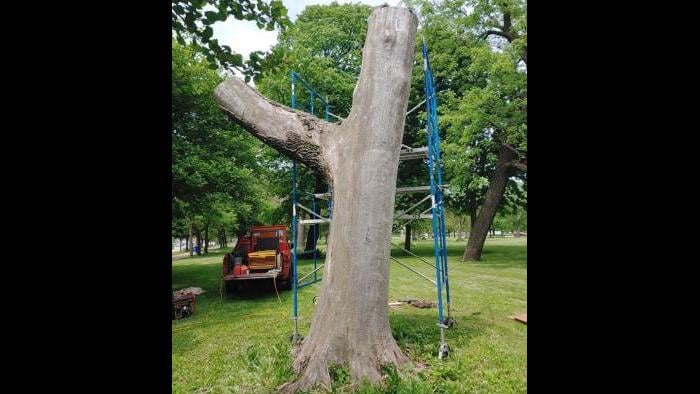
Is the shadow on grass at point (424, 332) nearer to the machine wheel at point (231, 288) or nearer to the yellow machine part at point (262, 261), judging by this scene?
the yellow machine part at point (262, 261)

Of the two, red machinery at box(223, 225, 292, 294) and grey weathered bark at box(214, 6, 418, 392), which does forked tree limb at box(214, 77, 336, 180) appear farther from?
red machinery at box(223, 225, 292, 294)

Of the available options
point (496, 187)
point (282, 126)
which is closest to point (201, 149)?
point (282, 126)

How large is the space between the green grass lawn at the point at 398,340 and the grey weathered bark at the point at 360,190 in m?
0.25

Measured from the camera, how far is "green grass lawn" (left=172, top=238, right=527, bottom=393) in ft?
10.5

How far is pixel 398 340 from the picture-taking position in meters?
3.98

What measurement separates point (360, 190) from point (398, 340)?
1766mm

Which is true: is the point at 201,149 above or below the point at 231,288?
above

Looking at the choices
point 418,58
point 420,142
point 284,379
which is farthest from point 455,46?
point 284,379

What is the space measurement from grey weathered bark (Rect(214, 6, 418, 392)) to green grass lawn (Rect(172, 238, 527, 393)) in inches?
9.6

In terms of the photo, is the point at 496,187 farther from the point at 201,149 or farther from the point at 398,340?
the point at 398,340

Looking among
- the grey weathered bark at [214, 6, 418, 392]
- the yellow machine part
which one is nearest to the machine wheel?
the yellow machine part

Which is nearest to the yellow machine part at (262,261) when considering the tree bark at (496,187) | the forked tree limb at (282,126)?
the forked tree limb at (282,126)

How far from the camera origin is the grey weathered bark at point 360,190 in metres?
3.15
